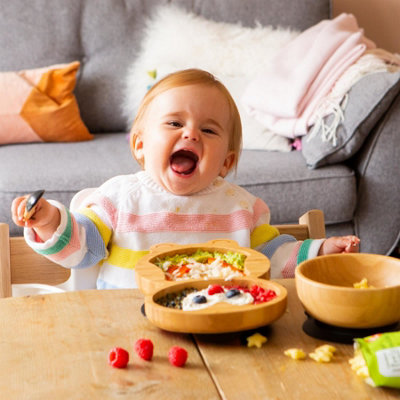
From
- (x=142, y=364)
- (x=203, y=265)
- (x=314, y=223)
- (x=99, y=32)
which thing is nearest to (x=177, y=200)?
(x=314, y=223)

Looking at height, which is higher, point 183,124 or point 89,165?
point 183,124

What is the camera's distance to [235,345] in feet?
2.73

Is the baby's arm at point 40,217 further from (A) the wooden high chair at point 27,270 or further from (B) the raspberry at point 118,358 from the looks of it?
(B) the raspberry at point 118,358

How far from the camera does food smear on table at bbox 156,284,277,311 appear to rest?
0.84 meters

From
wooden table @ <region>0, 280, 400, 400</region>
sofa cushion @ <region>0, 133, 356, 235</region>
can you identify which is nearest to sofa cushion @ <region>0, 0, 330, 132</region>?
sofa cushion @ <region>0, 133, 356, 235</region>

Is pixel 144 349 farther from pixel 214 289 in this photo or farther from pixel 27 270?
pixel 27 270

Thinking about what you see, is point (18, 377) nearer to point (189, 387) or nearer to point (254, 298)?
point (189, 387)

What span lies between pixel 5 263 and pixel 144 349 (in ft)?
1.55

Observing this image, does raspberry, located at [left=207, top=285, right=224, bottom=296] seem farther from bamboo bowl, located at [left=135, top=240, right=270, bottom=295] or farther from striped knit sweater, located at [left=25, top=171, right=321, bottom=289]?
striped knit sweater, located at [left=25, top=171, right=321, bottom=289]

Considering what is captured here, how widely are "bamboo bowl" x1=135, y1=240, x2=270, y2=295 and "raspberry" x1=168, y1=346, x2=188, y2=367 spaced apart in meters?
0.11

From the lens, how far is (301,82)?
2.58 meters

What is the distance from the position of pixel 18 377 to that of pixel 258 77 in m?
2.12

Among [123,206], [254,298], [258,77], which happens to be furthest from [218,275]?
[258,77]

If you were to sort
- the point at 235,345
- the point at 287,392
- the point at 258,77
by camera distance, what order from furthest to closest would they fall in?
the point at 258,77 < the point at 235,345 < the point at 287,392
